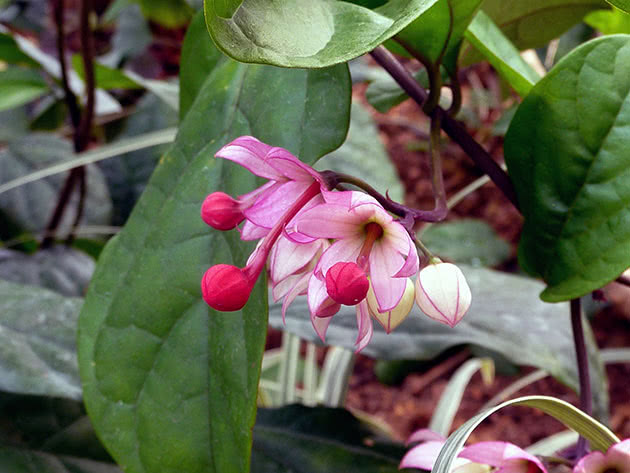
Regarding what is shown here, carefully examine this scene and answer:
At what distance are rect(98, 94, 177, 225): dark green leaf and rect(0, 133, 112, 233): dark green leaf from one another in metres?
0.06

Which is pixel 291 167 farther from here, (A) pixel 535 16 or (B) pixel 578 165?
(A) pixel 535 16

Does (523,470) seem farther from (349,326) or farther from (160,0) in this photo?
(160,0)

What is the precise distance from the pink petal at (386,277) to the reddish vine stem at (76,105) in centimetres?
63

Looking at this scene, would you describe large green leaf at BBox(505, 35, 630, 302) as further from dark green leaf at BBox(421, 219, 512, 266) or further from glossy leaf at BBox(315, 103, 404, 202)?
dark green leaf at BBox(421, 219, 512, 266)

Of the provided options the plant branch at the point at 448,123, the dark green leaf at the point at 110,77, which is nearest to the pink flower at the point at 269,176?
the plant branch at the point at 448,123

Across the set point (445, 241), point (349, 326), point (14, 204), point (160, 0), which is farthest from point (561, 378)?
point (160, 0)

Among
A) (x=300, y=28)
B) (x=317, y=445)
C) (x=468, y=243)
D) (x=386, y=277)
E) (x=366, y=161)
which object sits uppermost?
(x=300, y=28)

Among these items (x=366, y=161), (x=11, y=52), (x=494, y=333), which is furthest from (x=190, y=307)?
(x=11, y=52)

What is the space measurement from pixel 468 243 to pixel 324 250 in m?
1.03

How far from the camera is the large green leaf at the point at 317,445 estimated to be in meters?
0.60

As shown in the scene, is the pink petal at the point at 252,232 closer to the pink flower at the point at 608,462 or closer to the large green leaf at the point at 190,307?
the large green leaf at the point at 190,307

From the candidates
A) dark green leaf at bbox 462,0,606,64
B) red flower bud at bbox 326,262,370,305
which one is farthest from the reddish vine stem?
red flower bud at bbox 326,262,370,305

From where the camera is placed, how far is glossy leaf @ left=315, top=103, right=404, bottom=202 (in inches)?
32.3

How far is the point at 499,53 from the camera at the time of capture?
0.44 m
